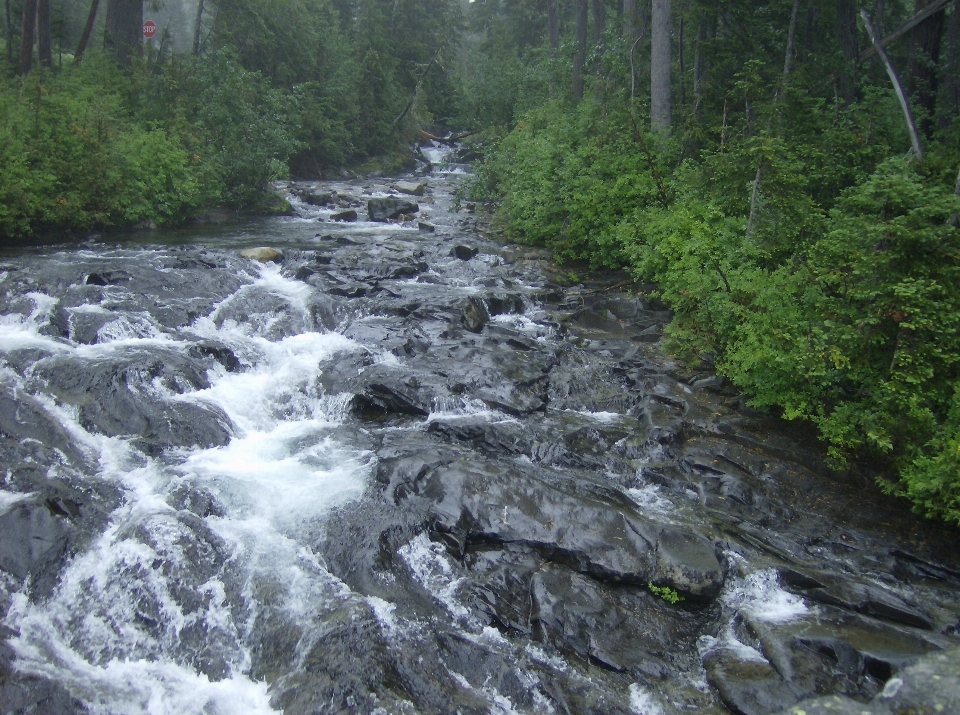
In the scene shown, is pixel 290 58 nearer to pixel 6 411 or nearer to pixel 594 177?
pixel 594 177

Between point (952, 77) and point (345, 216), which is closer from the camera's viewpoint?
point (952, 77)

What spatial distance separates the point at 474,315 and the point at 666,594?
7.39 meters

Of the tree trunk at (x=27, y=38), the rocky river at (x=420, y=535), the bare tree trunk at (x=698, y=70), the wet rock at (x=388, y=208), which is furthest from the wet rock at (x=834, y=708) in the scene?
the tree trunk at (x=27, y=38)

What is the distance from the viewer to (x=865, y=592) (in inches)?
245

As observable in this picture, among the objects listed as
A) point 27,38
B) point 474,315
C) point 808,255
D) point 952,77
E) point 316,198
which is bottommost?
point 474,315

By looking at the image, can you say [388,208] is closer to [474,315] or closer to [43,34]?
[474,315]

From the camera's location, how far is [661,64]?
57.0ft

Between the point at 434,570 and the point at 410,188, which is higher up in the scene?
the point at 410,188

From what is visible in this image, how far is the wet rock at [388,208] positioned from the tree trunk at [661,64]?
8536mm

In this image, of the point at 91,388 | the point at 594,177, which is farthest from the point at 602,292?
the point at 91,388

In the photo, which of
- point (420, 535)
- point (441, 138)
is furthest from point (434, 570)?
point (441, 138)

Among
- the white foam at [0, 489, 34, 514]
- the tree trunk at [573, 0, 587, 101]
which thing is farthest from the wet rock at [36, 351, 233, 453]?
the tree trunk at [573, 0, 587, 101]

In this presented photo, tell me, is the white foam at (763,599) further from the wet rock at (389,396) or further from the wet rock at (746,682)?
the wet rock at (389,396)

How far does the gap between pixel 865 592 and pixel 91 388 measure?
349 inches
